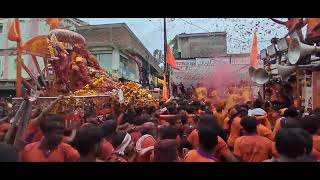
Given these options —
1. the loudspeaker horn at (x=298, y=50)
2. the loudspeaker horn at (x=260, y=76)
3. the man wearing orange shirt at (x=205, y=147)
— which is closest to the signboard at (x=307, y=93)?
the loudspeaker horn at (x=298, y=50)

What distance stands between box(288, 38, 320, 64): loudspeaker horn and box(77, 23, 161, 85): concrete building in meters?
15.2

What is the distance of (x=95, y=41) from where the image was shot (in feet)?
93.5

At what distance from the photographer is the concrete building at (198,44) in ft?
104

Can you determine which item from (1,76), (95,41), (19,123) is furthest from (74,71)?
(95,41)

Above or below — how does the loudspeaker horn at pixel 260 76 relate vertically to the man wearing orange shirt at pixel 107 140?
above

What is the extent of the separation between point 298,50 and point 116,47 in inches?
739

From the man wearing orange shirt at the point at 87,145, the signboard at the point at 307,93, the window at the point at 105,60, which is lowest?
the man wearing orange shirt at the point at 87,145

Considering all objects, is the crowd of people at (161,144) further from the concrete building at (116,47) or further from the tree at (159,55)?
the tree at (159,55)

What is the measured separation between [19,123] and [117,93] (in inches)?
218

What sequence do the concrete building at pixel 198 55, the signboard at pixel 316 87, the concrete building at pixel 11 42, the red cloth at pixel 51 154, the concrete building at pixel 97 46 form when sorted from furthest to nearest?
the concrete building at pixel 11 42
the concrete building at pixel 97 46
the concrete building at pixel 198 55
the signboard at pixel 316 87
the red cloth at pixel 51 154

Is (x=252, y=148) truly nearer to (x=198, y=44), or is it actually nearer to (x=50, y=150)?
(x=50, y=150)

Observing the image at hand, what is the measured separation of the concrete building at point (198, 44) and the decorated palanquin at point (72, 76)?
68.9 ft

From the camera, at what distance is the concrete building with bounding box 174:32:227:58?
31.7m
